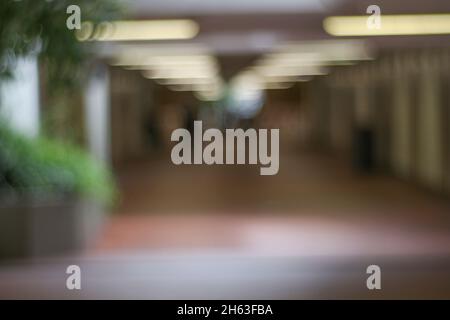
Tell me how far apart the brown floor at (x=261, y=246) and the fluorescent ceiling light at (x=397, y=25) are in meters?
1.87

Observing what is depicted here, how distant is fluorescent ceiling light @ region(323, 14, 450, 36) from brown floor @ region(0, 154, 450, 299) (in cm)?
187

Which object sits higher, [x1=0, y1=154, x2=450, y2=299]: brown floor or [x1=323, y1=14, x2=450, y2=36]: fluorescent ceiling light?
[x1=323, y1=14, x2=450, y2=36]: fluorescent ceiling light

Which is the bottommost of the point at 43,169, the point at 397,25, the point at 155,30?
the point at 43,169

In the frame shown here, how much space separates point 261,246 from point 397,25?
2.64 metres

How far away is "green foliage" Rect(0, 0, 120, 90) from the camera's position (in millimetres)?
4484

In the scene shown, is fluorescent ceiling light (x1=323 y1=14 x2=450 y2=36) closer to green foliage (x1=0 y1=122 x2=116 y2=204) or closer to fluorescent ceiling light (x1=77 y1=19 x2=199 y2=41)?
fluorescent ceiling light (x1=77 y1=19 x2=199 y2=41)

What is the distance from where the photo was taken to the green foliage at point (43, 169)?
7.11 meters

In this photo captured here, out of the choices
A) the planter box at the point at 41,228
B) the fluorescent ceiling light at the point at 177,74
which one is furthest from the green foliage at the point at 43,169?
the fluorescent ceiling light at the point at 177,74

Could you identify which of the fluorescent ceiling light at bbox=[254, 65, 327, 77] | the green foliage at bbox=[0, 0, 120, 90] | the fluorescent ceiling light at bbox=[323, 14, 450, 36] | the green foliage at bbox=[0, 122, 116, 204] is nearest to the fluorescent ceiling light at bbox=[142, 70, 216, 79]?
the fluorescent ceiling light at bbox=[254, 65, 327, 77]

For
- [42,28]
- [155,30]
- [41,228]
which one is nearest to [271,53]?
[155,30]

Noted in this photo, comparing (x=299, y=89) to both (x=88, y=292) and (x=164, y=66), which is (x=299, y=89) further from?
(x=88, y=292)

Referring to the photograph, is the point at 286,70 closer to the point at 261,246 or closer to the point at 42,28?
the point at 261,246

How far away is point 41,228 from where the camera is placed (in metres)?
6.86
